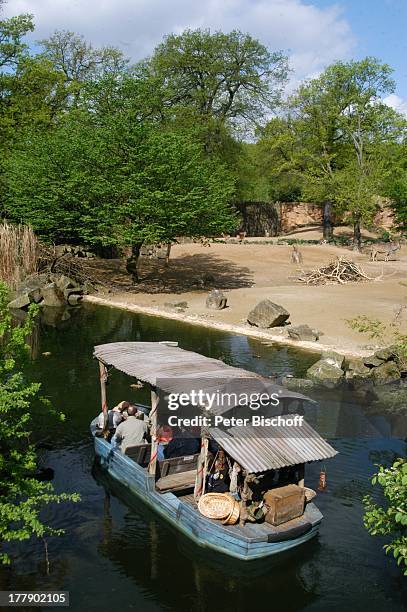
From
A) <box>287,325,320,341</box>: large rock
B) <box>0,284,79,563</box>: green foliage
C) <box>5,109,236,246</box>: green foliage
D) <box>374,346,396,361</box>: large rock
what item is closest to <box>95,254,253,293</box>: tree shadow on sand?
<box>5,109,236,246</box>: green foliage

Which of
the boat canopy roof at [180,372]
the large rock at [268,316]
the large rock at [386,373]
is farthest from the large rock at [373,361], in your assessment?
the boat canopy roof at [180,372]

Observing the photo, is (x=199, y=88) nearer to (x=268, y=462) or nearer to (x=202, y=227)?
(x=202, y=227)

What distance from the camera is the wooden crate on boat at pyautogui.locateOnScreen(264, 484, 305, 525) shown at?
11.5 m

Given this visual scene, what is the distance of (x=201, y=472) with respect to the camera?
12.5 metres

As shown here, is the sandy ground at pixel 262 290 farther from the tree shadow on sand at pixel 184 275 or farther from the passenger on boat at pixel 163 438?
the passenger on boat at pixel 163 438

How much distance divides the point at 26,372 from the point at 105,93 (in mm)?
23488

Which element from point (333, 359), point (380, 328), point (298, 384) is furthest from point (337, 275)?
Result: point (298, 384)

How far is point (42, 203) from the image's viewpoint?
40562 mm

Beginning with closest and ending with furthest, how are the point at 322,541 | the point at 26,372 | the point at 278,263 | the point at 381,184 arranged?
the point at 322,541
the point at 26,372
the point at 278,263
the point at 381,184

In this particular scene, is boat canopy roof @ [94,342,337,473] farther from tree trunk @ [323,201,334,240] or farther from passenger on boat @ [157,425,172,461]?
tree trunk @ [323,201,334,240]

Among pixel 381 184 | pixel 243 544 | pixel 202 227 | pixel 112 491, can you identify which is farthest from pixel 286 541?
pixel 381 184

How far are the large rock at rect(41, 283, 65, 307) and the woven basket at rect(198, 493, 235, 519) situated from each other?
28.2 meters

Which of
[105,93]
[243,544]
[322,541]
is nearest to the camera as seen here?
[243,544]

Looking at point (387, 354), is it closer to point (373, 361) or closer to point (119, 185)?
point (373, 361)
